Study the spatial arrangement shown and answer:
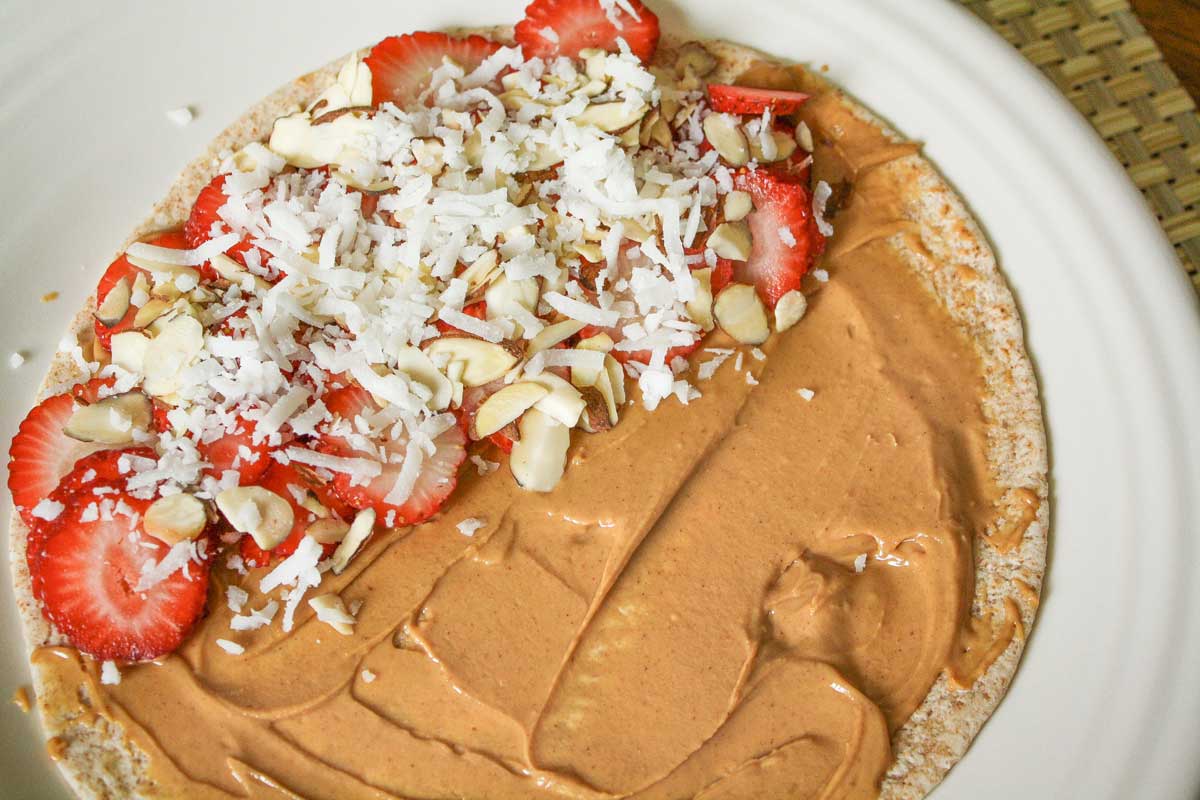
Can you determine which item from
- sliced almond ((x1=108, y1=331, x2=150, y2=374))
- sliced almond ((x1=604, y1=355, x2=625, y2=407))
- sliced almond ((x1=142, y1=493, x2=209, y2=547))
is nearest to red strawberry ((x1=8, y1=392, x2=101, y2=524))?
sliced almond ((x1=108, y1=331, x2=150, y2=374))

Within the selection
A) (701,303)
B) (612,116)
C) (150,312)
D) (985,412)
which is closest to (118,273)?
(150,312)

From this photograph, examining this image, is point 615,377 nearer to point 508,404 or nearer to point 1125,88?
point 508,404

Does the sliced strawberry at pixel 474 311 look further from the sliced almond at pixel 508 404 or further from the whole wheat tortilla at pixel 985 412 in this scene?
the whole wheat tortilla at pixel 985 412

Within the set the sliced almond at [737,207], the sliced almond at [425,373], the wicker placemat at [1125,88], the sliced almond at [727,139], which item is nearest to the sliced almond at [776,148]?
the sliced almond at [727,139]

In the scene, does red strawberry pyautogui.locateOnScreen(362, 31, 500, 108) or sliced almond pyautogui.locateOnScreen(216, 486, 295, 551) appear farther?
red strawberry pyautogui.locateOnScreen(362, 31, 500, 108)

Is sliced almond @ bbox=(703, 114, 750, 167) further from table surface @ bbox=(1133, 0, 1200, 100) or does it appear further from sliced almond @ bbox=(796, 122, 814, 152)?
table surface @ bbox=(1133, 0, 1200, 100)

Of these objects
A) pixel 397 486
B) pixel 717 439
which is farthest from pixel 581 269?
pixel 397 486
